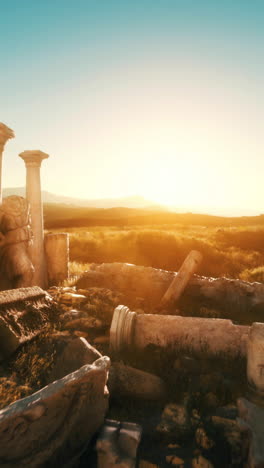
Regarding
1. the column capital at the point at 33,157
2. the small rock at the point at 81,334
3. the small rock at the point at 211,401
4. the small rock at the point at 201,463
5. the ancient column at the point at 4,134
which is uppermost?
the ancient column at the point at 4,134

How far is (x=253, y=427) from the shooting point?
10.2 ft

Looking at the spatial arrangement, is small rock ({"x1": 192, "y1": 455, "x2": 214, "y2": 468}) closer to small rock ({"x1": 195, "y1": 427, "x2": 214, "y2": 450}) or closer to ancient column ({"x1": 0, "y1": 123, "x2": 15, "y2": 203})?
small rock ({"x1": 195, "y1": 427, "x2": 214, "y2": 450})

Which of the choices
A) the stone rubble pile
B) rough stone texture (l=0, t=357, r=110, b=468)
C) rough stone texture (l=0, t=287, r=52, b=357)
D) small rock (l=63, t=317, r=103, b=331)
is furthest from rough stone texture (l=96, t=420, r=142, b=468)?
small rock (l=63, t=317, r=103, b=331)

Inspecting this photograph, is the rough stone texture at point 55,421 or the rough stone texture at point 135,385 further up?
the rough stone texture at point 55,421

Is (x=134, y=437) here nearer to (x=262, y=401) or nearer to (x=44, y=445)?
(x=44, y=445)

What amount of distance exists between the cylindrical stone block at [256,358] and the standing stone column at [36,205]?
18.3 ft

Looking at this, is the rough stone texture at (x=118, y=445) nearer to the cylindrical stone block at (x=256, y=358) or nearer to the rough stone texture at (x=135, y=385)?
the rough stone texture at (x=135, y=385)

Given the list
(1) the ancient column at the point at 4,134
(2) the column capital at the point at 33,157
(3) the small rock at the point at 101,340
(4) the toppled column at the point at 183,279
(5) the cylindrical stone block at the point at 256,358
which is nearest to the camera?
(5) the cylindrical stone block at the point at 256,358

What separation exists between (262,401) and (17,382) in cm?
293

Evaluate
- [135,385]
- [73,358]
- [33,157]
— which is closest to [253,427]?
[135,385]

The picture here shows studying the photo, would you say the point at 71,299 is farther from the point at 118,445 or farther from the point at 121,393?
the point at 118,445

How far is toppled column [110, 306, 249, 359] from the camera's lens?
4.86 meters

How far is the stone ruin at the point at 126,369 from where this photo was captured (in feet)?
9.26

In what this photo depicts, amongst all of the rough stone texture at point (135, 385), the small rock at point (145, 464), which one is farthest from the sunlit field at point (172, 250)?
the small rock at point (145, 464)
